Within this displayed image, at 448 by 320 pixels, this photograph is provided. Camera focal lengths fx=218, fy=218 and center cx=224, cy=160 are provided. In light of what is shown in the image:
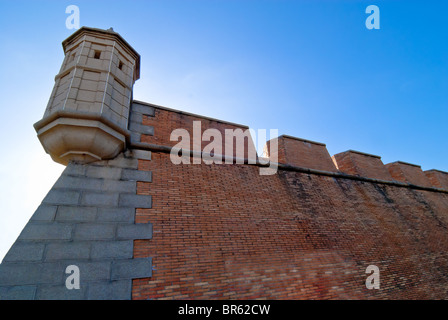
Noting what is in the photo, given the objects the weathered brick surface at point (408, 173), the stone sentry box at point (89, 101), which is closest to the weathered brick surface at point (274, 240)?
the stone sentry box at point (89, 101)

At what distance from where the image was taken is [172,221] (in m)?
4.34

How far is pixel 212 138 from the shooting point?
252 inches

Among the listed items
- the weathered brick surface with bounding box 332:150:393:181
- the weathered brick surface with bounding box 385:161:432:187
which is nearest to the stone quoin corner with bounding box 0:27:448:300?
the weathered brick surface with bounding box 332:150:393:181

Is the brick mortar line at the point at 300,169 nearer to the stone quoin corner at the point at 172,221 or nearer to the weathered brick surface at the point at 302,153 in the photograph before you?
the stone quoin corner at the point at 172,221

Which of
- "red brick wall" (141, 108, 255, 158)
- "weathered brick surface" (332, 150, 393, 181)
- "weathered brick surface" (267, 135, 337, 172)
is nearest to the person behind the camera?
"red brick wall" (141, 108, 255, 158)

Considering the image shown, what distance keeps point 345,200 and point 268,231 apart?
3.56 m

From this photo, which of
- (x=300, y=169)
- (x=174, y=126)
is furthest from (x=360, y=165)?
(x=174, y=126)

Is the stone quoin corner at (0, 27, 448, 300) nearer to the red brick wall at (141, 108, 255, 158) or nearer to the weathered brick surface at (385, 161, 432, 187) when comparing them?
the red brick wall at (141, 108, 255, 158)

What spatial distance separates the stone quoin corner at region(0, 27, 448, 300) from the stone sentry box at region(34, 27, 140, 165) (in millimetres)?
26

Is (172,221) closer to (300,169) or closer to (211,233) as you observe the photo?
(211,233)

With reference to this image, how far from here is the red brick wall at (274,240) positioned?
13.2 feet

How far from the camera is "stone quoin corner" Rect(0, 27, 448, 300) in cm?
350
